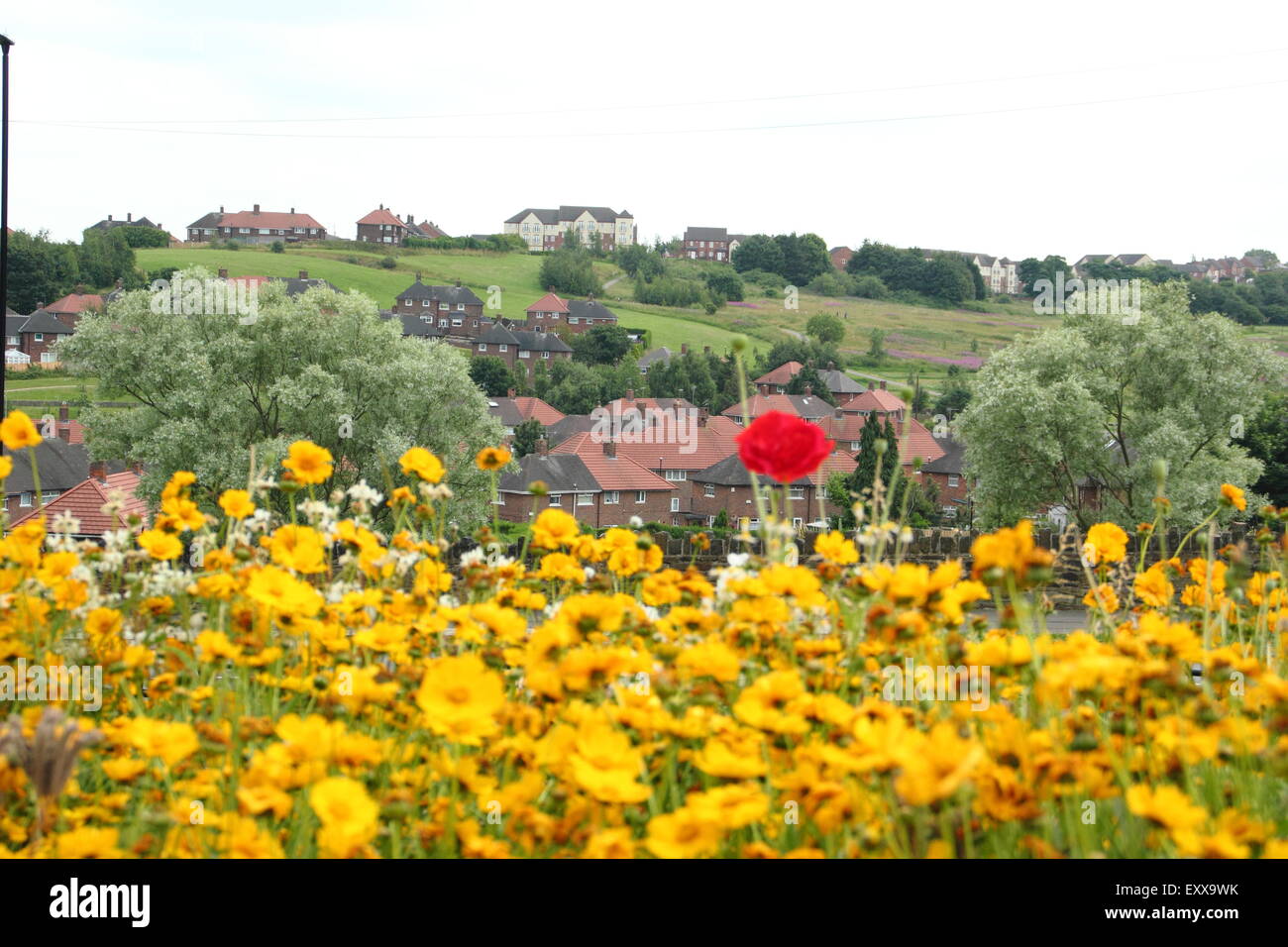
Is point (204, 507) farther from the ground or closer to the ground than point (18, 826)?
A: closer to the ground

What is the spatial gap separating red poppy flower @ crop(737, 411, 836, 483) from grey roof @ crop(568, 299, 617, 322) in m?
89.2

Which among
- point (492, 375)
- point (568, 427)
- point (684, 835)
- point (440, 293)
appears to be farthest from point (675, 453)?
point (684, 835)

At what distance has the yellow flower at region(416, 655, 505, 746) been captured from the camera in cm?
186

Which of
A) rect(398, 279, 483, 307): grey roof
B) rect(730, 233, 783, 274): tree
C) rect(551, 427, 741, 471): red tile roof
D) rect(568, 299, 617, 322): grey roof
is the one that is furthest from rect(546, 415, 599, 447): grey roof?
rect(730, 233, 783, 274): tree

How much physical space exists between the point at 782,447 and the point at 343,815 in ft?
4.20

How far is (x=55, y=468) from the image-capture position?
4269cm

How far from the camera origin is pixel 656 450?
189 feet

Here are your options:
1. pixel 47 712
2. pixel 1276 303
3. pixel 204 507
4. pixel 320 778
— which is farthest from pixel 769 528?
pixel 1276 303

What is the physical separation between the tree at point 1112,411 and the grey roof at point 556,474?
19668mm

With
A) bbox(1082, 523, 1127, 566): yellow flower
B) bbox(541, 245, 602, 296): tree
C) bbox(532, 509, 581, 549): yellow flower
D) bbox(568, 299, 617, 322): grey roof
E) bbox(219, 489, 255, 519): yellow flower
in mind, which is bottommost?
bbox(1082, 523, 1127, 566): yellow flower

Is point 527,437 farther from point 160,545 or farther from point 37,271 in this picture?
point 160,545

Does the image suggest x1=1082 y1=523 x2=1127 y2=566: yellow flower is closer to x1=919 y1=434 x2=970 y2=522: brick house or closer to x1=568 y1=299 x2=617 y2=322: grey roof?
x1=919 y1=434 x2=970 y2=522: brick house

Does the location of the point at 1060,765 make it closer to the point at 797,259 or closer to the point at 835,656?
the point at 835,656
